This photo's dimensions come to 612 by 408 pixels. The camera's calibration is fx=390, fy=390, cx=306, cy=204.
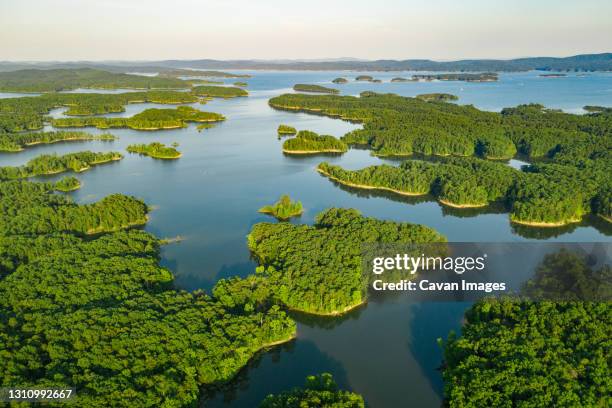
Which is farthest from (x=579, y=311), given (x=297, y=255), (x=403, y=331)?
(x=297, y=255)

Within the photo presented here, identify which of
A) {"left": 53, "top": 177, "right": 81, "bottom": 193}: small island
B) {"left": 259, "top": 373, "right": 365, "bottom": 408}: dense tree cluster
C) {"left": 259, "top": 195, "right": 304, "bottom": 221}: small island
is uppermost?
{"left": 53, "top": 177, "right": 81, "bottom": 193}: small island

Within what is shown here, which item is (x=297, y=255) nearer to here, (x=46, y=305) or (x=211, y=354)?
(x=211, y=354)

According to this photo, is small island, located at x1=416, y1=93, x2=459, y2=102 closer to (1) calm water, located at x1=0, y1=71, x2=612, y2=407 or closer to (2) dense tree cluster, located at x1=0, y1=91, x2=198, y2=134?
(1) calm water, located at x1=0, y1=71, x2=612, y2=407

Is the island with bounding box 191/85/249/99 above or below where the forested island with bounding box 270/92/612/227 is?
above

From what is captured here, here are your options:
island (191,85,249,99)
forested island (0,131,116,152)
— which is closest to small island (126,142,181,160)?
forested island (0,131,116,152)

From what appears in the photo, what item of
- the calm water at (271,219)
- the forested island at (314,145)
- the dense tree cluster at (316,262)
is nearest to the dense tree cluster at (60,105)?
the calm water at (271,219)

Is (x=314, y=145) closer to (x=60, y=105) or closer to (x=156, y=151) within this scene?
(x=156, y=151)

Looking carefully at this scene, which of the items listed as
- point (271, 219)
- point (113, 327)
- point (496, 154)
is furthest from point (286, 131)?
point (113, 327)
